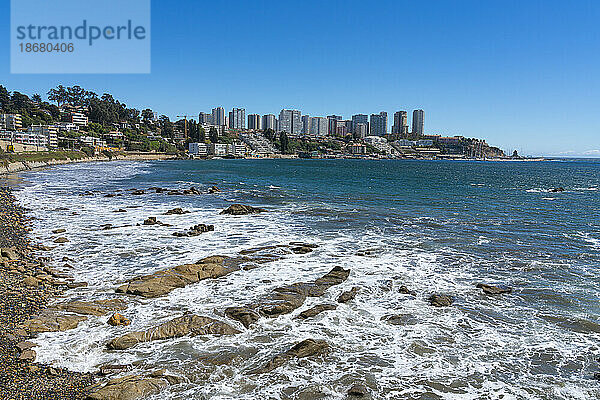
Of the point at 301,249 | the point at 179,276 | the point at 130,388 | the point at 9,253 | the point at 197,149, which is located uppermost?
the point at 197,149

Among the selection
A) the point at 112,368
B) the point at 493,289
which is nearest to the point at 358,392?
the point at 112,368

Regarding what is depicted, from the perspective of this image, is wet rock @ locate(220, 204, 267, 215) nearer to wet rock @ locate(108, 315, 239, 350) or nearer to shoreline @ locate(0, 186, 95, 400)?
shoreline @ locate(0, 186, 95, 400)

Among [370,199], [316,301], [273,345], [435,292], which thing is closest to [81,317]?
[273,345]

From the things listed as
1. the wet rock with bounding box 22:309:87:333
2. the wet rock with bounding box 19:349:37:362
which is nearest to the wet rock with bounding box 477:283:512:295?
the wet rock with bounding box 22:309:87:333

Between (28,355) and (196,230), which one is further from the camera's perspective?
(196,230)

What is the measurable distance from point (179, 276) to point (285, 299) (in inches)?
168

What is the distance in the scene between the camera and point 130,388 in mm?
7902

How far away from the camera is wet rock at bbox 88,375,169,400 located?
301 inches

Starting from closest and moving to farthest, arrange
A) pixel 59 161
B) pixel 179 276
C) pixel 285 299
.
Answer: pixel 285 299, pixel 179 276, pixel 59 161

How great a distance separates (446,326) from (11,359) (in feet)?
35.4

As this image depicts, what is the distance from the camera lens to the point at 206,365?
9.05 meters

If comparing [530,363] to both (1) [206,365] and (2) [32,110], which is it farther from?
(2) [32,110]

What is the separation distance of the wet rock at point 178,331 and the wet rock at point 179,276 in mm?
2576

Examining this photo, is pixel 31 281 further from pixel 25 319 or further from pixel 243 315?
pixel 243 315
